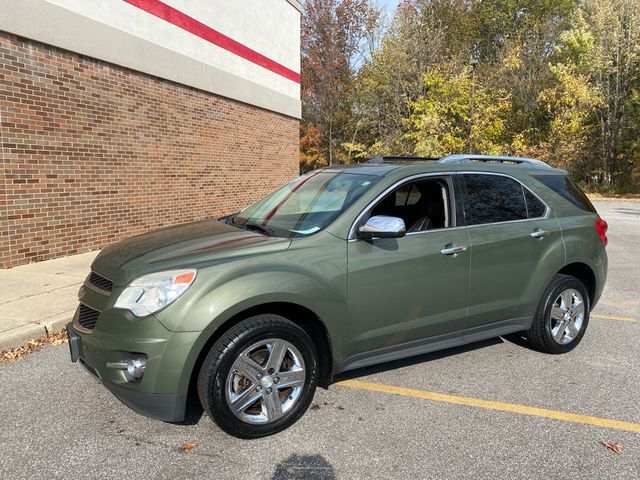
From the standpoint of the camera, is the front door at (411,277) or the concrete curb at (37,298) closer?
the front door at (411,277)

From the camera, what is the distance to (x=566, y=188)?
4.49 meters

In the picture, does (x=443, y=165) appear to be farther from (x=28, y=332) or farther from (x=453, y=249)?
(x=28, y=332)

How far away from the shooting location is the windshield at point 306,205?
343cm

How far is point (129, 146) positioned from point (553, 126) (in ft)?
88.5

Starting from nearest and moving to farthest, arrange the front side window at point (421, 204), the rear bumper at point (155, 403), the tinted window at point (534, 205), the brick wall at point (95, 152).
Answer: the rear bumper at point (155, 403)
the front side window at point (421, 204)
the tinted window at point (534, 205)
the brick wall at point (95, 152)

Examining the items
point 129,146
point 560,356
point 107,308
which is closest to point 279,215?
point 107,308

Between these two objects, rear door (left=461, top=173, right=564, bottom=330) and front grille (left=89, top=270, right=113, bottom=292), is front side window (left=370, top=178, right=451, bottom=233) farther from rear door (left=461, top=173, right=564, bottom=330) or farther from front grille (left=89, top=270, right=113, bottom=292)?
front grille (left=89, top=270, right=113, bottom=292)

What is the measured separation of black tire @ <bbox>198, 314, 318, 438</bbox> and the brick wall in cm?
582

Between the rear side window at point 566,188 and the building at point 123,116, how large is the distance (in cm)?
712

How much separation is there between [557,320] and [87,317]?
12.5 feet

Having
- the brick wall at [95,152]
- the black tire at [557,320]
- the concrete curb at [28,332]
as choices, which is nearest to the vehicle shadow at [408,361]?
the black tire at [557,320]

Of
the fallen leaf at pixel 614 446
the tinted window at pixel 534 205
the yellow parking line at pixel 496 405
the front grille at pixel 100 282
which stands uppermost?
the tinted window at pixel 534 205

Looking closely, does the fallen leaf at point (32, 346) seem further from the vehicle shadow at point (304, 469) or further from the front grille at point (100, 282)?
the vehicle shadow at point (304, 469)

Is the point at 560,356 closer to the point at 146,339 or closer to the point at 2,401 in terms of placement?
the point at 146,339
